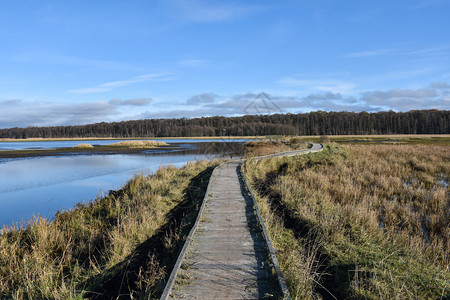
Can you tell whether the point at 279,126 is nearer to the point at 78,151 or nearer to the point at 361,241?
the point at 78,151

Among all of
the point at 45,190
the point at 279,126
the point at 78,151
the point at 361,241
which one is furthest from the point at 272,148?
the point at 279,126

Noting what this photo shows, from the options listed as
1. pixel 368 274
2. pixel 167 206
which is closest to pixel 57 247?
pixel 167 206

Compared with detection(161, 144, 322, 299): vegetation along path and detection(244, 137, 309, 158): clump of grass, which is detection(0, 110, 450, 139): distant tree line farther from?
detection(161, 144, 322, 299): vegetation along path

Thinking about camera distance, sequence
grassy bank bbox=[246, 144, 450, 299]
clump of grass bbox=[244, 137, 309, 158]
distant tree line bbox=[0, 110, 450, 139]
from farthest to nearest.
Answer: distant tree line bbox=[0, 110, 450, 139] → clump of grass bbox=[244, 137, 309, 158] → grassy bank bbox=[246, 144, 450, 299]

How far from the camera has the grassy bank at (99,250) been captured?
4.82 meters

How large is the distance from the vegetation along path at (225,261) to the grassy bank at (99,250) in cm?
55

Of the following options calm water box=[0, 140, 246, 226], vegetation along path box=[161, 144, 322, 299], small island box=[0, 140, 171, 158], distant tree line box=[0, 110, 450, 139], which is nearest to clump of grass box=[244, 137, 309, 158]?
calm water box=[0, 140, 246, 226]

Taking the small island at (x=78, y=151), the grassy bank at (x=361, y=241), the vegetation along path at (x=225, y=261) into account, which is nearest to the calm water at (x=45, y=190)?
the vegetation along path at (x=225, y=261)

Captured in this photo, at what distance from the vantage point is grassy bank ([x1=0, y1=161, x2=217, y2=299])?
4.82 metres

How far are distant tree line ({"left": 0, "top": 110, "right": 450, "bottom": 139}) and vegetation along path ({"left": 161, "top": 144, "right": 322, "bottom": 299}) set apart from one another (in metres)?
72.3

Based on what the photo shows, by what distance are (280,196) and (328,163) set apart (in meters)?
11.2

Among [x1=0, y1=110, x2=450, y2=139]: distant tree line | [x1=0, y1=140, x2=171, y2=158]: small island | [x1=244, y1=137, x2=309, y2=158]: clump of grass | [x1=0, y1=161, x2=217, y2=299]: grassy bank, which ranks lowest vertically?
[x1=0, y1=161, x2=217, y2=299]: grassy bank

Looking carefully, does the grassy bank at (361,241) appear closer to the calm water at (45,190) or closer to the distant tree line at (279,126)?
the calm water at (45,190)

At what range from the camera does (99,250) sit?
6.84 metres
